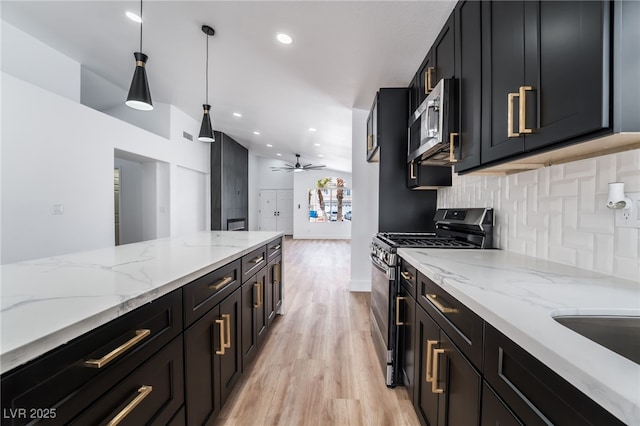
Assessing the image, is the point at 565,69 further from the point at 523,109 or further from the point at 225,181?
the point at 225,181

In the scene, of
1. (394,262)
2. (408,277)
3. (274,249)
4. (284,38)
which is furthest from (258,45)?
(408,277)

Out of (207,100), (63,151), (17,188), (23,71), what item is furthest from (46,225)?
(207,100)

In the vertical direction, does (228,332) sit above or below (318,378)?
above

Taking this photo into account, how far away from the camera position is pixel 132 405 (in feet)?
2.62

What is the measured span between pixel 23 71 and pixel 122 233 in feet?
11.8

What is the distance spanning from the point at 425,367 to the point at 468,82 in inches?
58.2

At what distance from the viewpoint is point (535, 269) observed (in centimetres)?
116

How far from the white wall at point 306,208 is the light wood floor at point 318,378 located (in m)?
7.25

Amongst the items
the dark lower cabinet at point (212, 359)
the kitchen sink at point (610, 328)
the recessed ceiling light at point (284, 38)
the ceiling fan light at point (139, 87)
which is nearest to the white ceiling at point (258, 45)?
the recessed ceiling light at point (284, 38)

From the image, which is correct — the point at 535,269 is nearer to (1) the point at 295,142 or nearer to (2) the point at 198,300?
(2) the point at 198,300

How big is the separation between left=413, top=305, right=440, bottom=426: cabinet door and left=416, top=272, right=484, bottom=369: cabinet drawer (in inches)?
3.0

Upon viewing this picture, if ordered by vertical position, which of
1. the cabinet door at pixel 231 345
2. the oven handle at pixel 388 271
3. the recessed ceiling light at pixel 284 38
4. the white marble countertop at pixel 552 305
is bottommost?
the cabinet door at pixel 231 345

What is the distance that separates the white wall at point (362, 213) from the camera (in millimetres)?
3869

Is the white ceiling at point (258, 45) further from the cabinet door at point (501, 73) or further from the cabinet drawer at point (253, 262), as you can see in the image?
the cabinet drawer at point (253, 262)
